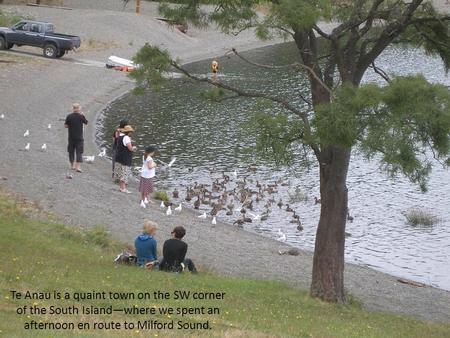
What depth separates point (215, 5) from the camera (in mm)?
14906

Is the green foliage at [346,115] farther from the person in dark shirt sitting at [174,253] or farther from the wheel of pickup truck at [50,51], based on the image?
the wheel of pickup truck at [50,51]

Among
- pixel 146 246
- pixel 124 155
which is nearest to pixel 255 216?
pixel 124 155

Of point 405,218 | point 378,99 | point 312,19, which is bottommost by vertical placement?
point 405,218

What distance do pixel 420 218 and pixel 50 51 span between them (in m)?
31.7

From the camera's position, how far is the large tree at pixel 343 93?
12.5m

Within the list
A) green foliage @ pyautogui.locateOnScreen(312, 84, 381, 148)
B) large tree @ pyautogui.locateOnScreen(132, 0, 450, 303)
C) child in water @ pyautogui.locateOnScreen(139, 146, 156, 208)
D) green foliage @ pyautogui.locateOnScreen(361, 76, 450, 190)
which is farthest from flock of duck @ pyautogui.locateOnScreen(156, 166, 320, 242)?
green foliage @ pyautogui.locateOnScreen(361, 76, 450, 190)

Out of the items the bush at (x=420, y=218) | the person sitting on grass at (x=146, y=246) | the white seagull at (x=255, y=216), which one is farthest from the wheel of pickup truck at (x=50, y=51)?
the person sitting on grass at (x=146, y=246)

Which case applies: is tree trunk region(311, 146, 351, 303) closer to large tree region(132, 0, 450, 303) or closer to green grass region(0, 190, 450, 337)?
large tree region(132, 0, 450, 303)

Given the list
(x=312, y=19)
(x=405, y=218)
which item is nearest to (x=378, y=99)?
(x=312, y=19)

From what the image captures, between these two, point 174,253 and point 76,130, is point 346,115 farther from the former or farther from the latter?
point 76,130

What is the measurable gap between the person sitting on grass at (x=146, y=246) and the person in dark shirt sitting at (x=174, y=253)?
301mm

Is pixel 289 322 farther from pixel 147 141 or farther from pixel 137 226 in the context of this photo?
pixel 147 141

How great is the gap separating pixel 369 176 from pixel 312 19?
1900 centimetres

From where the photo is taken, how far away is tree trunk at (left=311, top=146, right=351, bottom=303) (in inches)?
618
